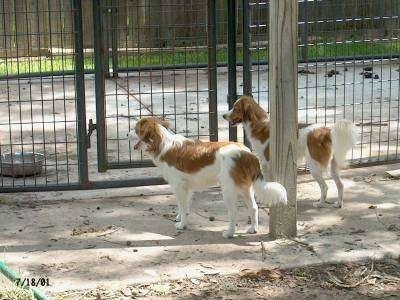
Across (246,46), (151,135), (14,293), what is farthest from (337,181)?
(14,293)

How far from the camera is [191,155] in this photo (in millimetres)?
6188

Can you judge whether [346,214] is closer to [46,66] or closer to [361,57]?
[361,57]

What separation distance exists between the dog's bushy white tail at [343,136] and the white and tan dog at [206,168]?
103 centimetres

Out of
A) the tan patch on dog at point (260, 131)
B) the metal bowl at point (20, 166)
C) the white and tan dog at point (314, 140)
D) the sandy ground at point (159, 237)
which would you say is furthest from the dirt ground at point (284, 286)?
the metal bowl at point (20, 166)

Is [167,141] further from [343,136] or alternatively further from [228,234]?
[343,136]

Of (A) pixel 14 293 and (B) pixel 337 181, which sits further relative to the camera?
(B) pixel 337 181

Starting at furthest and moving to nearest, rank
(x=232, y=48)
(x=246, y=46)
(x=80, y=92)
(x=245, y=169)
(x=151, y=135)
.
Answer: (x=232, y=48), (x=246, y=46), (x=80, y=92), (x=151, y=135), (x=245, y=169)

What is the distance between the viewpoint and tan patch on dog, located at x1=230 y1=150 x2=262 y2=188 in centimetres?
595

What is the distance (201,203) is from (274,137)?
1407mm

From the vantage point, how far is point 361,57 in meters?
10.1

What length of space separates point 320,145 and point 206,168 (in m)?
1.22

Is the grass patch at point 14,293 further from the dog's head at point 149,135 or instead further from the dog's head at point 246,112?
the dog's head at point 246,112

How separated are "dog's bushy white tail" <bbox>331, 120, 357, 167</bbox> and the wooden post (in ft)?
3.07

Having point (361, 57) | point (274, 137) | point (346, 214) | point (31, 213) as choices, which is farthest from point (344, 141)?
point (361, 57)
